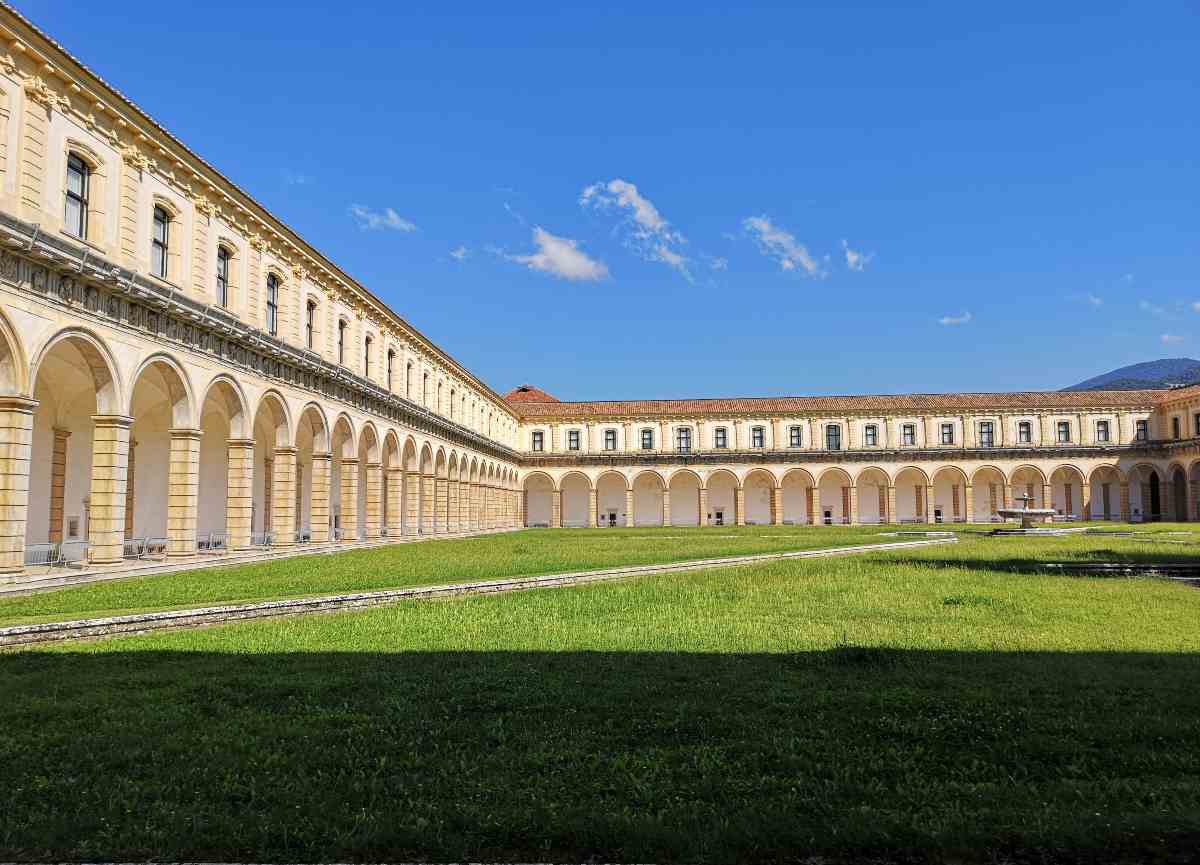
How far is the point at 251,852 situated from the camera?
12.4 feet

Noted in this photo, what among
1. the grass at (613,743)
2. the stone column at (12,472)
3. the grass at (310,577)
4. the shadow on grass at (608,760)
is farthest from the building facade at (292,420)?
the shadow on grass at (608,760)

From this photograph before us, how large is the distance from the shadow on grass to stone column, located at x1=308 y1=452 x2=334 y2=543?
59.6 ft

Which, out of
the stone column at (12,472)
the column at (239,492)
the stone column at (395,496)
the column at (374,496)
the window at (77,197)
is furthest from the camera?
the stone column at (395,496)

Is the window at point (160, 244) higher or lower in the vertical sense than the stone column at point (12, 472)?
higher

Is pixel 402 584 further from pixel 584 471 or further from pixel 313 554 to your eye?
pixel 584 471

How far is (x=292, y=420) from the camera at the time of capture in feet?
78.8

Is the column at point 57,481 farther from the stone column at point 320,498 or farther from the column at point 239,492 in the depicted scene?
the stone column at point 320,498

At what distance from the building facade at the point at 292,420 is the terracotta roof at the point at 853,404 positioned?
0.22 meters

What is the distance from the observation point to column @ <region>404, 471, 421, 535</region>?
3606 cm

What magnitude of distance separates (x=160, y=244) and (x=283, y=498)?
811 centimetres

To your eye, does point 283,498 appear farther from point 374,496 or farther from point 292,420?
point 374,496

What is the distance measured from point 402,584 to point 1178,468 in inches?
2300

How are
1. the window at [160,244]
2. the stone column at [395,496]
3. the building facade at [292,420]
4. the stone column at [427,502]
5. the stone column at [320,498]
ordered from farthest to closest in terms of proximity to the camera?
the stone column at [427,502], the stone column at [395,496], the stone column at [320,498], the window at [160,244], the building facade at [292,420]

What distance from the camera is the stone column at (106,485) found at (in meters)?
16.4
